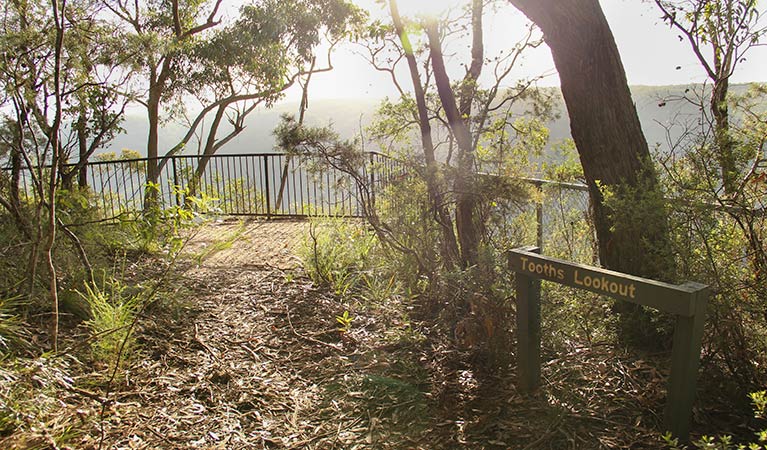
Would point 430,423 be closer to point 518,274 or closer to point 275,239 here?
point 518,274

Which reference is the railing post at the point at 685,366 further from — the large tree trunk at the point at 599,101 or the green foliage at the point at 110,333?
the green foliage at the point at 110,333

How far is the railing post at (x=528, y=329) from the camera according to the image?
9.39ft

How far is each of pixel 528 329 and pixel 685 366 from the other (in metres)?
0.79

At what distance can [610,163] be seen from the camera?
3379mm

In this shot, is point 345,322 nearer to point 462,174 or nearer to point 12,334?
point 462,174

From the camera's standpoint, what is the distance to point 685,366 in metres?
2.26

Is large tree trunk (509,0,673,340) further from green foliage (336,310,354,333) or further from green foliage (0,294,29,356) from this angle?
green foliage (0,294,29,356)

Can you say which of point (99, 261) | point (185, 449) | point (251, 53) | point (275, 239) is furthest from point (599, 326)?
point (251, 53)

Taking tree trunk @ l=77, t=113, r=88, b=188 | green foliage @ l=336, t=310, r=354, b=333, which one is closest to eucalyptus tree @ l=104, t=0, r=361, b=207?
tree trunk @ l=77, t=113, r=88, b=188

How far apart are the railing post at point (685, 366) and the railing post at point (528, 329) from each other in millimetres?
704

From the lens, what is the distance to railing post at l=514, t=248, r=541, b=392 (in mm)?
2863

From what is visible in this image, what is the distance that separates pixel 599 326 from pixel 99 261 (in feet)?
14.4

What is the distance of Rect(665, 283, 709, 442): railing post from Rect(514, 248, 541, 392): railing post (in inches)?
27.7

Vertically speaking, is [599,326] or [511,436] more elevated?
[599,326]
